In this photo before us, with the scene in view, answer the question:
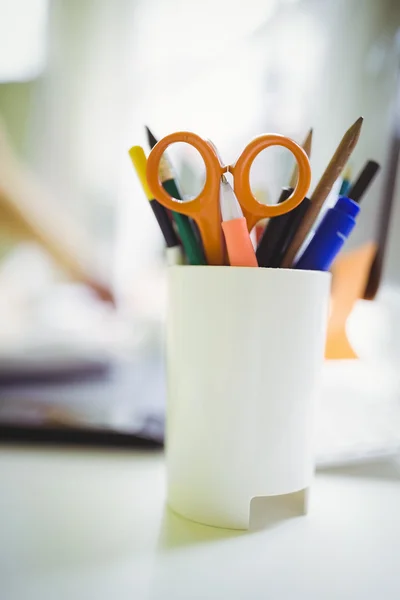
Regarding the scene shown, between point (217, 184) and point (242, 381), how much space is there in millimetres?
115

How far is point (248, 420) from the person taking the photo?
1.00 ft

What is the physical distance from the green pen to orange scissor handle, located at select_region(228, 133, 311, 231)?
0.13ft

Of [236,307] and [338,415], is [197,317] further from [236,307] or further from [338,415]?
[338,415]

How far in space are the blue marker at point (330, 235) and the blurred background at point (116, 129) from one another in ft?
0.52

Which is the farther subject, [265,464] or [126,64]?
[126,64]

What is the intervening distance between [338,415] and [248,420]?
195 millimetres

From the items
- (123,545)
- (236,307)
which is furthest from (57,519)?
(236,307)

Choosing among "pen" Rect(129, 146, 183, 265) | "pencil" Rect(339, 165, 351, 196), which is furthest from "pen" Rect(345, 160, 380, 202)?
"pen" Rect(129, 146, 183, 265)

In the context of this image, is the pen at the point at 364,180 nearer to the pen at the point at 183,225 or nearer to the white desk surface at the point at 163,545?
the pen at the point at 183,225

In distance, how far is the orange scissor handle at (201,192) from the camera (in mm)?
291

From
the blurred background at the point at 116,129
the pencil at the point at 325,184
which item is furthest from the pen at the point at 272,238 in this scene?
the blurred background at the point at 116,129

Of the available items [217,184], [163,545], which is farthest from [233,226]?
[163,545]

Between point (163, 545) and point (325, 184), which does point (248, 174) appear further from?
point (163, 545)

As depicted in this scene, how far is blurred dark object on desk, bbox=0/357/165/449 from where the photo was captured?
44cm
